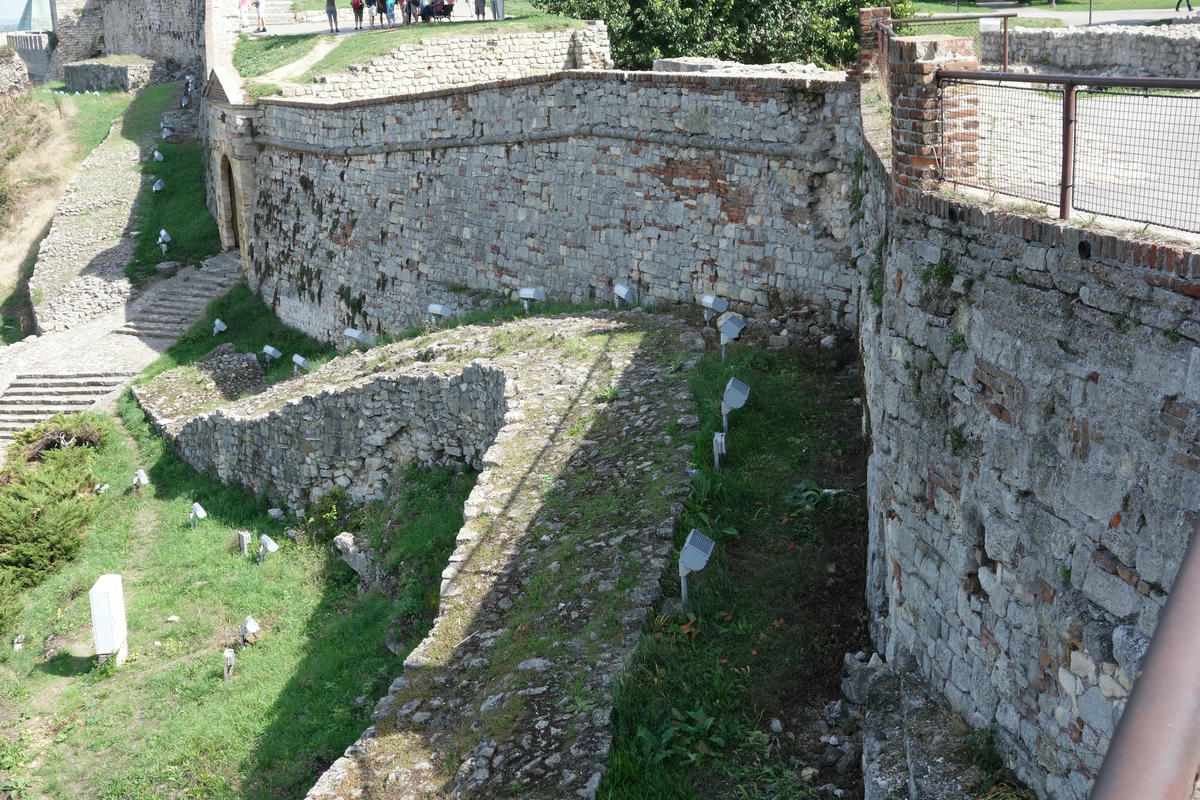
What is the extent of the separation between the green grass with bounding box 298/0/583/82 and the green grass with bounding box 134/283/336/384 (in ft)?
15.6

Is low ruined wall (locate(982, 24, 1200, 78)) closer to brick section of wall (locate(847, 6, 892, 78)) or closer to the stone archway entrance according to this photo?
brick section of wall (locate(847, 6, 892, 78))

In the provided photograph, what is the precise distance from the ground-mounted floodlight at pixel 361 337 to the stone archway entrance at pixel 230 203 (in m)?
5.86

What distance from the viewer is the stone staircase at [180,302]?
22047mm

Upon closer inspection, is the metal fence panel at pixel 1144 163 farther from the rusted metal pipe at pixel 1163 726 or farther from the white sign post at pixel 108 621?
the white sign post at pixel 108 621

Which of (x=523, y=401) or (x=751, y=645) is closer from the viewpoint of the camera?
(x=751, y=645)

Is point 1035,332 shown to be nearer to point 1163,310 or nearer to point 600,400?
point 1163,310

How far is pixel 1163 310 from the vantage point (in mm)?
3709

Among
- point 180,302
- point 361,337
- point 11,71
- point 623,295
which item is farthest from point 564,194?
point 11,71

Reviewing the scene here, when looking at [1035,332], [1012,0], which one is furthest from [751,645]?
[1012,0]

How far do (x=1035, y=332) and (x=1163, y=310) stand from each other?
2.50 feet

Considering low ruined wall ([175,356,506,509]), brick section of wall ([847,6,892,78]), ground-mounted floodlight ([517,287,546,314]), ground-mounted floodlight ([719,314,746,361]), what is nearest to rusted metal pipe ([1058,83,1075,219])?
ground-mounted floodlight ([719,314,746,361])

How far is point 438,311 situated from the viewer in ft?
52.8

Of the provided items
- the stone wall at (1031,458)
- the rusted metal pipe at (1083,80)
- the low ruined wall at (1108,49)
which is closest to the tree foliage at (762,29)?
the low ruined wall at (1108,49)

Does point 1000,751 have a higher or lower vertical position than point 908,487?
lower
